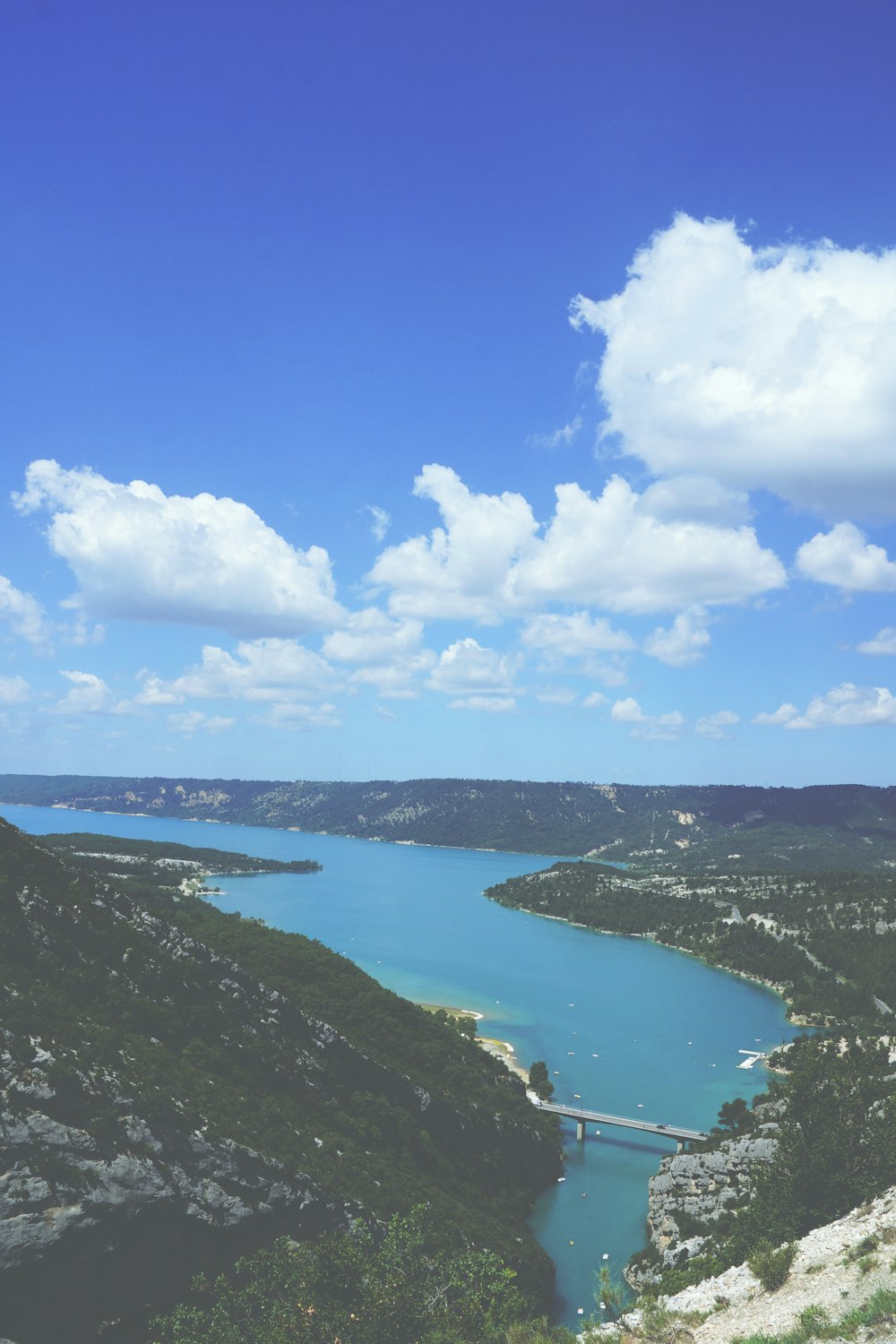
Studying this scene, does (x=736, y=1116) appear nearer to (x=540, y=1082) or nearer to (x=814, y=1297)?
(x=540, y=1082)

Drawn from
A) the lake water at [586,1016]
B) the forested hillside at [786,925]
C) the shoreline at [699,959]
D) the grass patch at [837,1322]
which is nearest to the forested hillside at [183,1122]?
the lake water at [586,1016]

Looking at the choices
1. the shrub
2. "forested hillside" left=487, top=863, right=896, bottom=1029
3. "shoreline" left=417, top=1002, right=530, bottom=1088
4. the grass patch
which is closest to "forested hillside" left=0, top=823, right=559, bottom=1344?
"shoreline" left=417, top=1002, right=530, bottom=1088

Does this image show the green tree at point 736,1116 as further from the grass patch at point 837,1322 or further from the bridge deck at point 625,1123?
the grass patch at point 837,1322

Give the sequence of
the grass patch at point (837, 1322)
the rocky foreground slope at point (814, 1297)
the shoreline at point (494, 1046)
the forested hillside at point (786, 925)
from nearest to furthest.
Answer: the grass patch at point (837, 1322), the rocky foreground slope at point (814, 1297), the shoreline at point (494, 1046), the forested hillside at point (786, 925)

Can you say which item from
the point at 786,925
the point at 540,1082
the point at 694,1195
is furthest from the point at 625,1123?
the point at 786,925

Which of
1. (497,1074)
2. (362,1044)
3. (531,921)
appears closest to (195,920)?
(362,1044)

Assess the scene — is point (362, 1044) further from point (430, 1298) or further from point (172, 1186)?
point (430, 1298)
